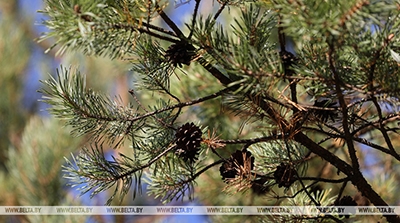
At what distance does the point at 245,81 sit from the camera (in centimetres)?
50

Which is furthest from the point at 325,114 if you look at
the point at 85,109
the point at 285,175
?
the point at 85,109

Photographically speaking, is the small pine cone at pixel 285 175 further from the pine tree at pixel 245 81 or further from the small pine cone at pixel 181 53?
the small pine cone at pixel 181 53

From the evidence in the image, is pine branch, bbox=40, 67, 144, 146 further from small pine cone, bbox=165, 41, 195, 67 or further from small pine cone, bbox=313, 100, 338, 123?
small pine cone, bbox=313, 100, 338, 123

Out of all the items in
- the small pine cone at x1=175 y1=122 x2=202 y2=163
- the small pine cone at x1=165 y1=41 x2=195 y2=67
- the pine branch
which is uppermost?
the small pine cone at x1=165 y1=41 x2=195 y2=67

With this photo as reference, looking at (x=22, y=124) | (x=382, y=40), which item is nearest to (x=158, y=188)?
(x=382, y=40)

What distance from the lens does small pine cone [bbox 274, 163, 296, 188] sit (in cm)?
61

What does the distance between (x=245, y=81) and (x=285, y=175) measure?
0.52ft

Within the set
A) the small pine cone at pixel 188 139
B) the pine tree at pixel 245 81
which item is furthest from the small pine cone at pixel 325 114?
the small pine cone at pixel 188 139

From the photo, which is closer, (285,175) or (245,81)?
(245,81)

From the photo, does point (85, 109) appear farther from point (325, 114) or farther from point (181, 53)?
point (325, 114)

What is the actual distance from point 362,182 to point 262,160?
0.14 m

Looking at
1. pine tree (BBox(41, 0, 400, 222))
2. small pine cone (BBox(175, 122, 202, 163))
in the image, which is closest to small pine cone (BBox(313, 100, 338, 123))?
pine tree (BBox(41, 0, 400, 222))

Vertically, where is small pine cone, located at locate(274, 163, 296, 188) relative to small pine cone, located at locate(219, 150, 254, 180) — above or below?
above

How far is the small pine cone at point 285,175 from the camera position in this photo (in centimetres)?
61
